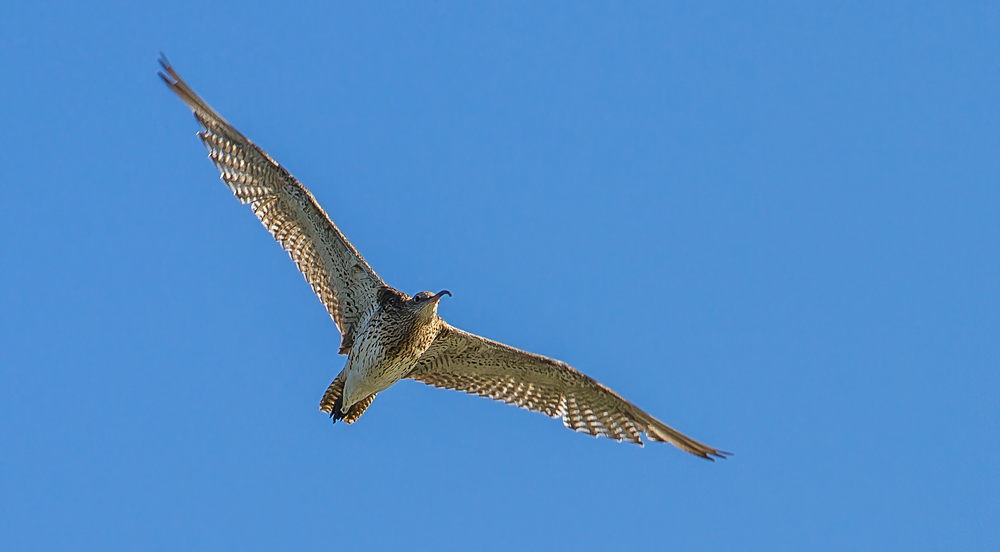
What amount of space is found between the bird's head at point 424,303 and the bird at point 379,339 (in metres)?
0.01

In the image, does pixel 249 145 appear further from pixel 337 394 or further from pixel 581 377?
pixel 581 377

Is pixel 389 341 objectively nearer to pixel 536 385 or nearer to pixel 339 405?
pixel 339 405

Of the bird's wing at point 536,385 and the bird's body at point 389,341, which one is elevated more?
the bird's wing at point 536,385

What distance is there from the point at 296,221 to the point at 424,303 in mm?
2121

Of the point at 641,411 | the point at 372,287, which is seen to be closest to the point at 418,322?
the point at 372,287

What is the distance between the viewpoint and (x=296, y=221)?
630 inches

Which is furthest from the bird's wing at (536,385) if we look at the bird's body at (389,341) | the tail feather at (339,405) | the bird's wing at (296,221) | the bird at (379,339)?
the bird's wing at (296,221)

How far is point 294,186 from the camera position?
51.3 ft

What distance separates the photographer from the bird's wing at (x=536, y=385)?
1636cm

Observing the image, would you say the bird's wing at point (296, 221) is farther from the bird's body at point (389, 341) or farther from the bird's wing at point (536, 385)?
the bird's wing at point (536, 385)

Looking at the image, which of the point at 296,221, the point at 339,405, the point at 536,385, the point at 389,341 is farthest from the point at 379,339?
the point at 536,385

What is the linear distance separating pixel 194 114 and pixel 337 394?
4.05 m

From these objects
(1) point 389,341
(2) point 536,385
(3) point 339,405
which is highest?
(2) point 536,385

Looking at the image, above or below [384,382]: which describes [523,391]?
above
